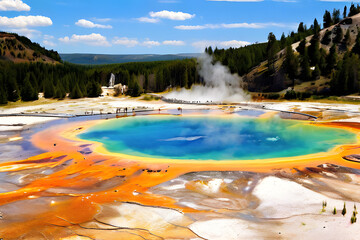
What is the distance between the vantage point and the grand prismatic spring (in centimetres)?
1265

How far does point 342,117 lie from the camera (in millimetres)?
40656

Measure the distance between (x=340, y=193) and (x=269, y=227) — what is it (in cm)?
568

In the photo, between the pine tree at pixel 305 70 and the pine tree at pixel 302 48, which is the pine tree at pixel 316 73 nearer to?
the pine tree at pixel 305 70

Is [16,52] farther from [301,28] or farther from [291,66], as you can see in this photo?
[291,66]

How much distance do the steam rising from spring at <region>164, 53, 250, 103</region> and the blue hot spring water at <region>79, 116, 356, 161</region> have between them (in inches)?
1160

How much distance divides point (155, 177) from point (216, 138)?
1440 cm

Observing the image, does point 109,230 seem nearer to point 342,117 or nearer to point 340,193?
point 340,193

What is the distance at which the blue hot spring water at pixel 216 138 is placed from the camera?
25938 millimetres

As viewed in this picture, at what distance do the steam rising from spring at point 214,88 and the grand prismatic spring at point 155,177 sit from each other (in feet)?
121

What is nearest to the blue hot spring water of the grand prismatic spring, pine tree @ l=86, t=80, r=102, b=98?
the grand prismatic spring

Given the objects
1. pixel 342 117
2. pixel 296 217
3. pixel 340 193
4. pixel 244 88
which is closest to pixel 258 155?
pixel 340 193

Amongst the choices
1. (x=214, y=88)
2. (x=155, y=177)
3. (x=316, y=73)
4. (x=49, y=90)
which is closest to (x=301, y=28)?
(x=316, y=73)

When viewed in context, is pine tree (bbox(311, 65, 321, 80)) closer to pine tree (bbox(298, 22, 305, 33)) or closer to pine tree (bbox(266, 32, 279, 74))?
pine tree (bbox(266, 32, 279, 74))

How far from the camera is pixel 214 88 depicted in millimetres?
81562
